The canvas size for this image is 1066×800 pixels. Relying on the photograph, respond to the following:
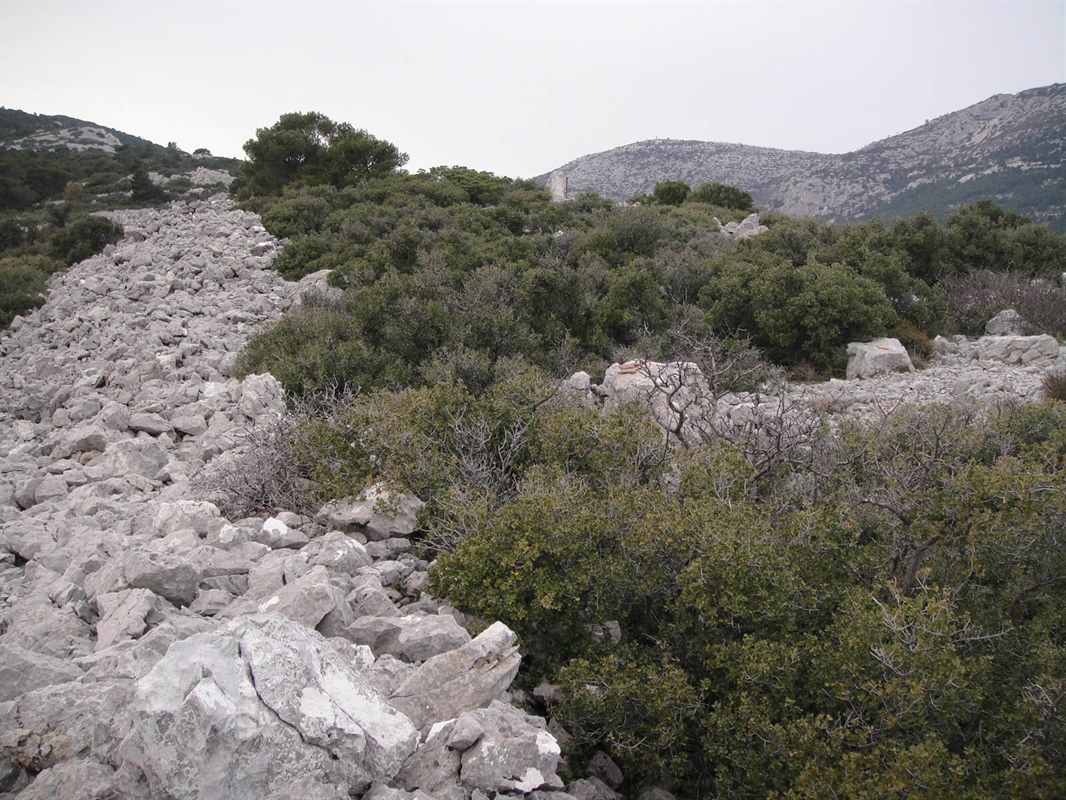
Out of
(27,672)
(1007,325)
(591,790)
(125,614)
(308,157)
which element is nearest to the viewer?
(27,672)

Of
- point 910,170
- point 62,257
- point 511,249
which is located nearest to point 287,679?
point 511,249

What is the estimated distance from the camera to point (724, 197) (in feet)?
112

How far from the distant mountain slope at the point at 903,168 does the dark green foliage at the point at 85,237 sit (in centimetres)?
2395

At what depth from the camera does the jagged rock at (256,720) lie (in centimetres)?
279

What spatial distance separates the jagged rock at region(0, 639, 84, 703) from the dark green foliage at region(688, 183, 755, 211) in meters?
34.0

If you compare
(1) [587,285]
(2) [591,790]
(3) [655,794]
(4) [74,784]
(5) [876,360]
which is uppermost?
(1) [587,285]

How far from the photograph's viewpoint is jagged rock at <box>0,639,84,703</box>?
3.63 m

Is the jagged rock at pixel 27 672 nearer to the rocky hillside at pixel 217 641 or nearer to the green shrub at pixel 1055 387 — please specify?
the rocky hillside at pixel 217 641

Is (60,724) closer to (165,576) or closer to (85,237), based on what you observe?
(165,576)

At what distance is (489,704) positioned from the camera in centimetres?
368

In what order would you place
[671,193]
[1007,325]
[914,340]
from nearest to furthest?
1. [914,340]
2. [1007,325]
3. [671,193]

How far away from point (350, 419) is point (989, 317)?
15.1 m

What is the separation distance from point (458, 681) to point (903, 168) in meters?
57.9

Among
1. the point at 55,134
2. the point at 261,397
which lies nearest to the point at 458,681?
the point at 261,397
